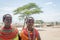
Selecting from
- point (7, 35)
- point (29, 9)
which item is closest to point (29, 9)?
point (29, 9)

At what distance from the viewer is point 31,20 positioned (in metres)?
3.71

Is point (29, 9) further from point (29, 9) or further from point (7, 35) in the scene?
point (7, 35)

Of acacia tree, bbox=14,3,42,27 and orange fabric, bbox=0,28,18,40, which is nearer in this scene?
orange fabric, bbox=0,28,18,40

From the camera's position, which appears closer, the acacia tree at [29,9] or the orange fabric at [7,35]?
the orange fabric at [7,35]

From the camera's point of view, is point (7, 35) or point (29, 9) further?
point (29, 9)

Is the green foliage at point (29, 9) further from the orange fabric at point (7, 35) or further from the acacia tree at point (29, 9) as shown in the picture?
the orange fabric at point (7, 35)

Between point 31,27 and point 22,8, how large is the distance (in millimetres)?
30868

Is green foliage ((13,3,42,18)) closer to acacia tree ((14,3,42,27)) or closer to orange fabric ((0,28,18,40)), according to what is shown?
acacia tree ((14,3,42,27))

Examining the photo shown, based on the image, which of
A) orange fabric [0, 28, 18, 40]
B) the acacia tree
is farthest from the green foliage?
orange fabric [0, 28, 18, 40]

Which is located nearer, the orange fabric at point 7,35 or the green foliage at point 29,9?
the orange fabric at point 7,35

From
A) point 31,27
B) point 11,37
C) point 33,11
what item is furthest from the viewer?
point 33,11

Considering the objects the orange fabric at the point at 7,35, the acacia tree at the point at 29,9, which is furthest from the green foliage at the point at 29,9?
the orange fabric at the point at 7,35

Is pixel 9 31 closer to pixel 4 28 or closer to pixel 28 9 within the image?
pixel 4 28

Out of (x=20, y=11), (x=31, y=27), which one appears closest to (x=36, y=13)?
(x=20, y=11)
